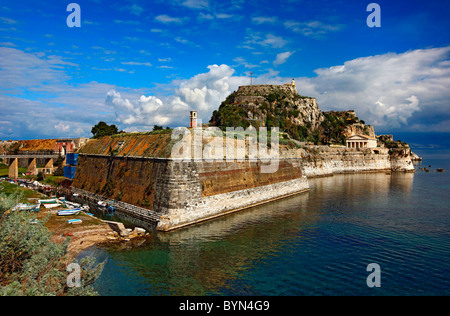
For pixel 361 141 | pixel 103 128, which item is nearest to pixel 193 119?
pixel 103 128

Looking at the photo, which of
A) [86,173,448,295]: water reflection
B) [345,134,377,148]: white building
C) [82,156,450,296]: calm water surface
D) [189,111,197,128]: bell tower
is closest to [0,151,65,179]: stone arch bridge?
[189,111,197,128]: bell tower

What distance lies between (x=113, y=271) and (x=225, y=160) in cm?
2028

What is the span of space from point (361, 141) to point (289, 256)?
3630 inches

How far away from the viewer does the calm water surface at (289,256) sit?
17.1 m

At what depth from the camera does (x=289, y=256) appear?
2197 centimetres

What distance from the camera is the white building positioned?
9988 centimetres

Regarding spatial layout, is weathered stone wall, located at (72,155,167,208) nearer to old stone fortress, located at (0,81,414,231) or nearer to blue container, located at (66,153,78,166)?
old stone fortress, located at (0,81,414,231)

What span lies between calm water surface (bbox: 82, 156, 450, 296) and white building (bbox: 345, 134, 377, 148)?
6860 cm

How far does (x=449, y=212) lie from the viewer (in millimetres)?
37156

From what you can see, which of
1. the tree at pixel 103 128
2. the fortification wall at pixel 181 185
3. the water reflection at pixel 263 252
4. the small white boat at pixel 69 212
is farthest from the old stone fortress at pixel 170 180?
the tree at pixel 103 128

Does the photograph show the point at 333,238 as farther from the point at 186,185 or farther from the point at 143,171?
the point at 143,171

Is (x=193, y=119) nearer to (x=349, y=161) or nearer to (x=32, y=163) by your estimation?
(x=32, y=163)
